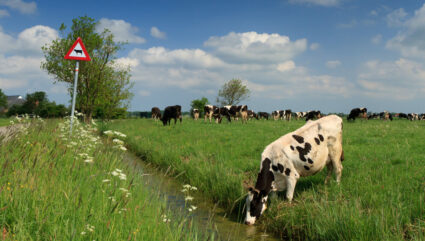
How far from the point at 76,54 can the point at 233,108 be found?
25.6 metres

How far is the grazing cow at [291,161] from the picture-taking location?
607 centimetres

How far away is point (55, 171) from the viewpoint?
5.28 meters

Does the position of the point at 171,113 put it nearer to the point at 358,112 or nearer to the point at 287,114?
the point at 358,112

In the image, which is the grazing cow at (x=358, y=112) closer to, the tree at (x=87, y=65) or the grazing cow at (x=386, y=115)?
the grazing cow at (x=386, y=115)

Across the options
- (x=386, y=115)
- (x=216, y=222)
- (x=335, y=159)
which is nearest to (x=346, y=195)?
(x=335, y=159)

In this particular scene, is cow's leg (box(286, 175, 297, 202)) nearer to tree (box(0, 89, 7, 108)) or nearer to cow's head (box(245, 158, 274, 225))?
cow's head (box(245, 158, 274, 225))

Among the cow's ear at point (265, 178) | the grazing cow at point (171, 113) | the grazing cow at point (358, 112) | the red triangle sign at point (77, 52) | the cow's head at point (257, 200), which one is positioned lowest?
the cow's head at point (257, 200)

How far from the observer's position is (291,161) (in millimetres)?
6391

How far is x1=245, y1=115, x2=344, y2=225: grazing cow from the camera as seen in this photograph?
607cm

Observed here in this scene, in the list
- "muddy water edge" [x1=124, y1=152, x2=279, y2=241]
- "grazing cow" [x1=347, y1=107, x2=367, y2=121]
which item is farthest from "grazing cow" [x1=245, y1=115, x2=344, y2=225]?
"grazing cow" [x1=347, y1=107, x2=367, y2=121]

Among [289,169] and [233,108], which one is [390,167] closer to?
[289,169]

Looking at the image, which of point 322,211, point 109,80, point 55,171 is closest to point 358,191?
point 322,211

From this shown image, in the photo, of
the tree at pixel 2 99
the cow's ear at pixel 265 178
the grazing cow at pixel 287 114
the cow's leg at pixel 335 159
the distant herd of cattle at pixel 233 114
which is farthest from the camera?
the tree at pixel 2 99

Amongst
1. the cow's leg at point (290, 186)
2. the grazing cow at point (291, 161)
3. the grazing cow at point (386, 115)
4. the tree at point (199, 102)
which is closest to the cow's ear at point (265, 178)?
the grazing cow at point (291, 161)
